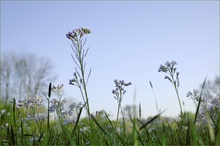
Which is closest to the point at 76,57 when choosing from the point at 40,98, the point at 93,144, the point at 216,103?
the point at 93,144

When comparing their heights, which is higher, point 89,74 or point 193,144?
point 89,74

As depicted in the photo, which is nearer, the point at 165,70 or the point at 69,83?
the point at 69,83

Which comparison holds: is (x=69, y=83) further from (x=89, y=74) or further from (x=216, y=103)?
(x=216, y=103)

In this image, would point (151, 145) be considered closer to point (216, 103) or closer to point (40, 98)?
point (216, 103)

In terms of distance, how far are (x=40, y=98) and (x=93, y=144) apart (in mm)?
2930

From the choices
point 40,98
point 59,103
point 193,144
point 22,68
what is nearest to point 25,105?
point 40,98

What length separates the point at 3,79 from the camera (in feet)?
134

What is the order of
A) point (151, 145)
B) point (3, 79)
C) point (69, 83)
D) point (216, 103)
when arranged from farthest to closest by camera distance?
point (3, 79) < point (216, 103) < point (69, 83) < point (151, 145)

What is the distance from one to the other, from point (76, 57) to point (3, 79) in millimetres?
40997

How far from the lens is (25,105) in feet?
15.3

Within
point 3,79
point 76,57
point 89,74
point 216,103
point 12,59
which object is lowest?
point 216,103

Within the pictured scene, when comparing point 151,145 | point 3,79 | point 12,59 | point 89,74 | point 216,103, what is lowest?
point 151,145

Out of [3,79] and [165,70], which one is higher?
[3,79]

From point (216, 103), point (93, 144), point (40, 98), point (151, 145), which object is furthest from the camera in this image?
point (40, 98)
